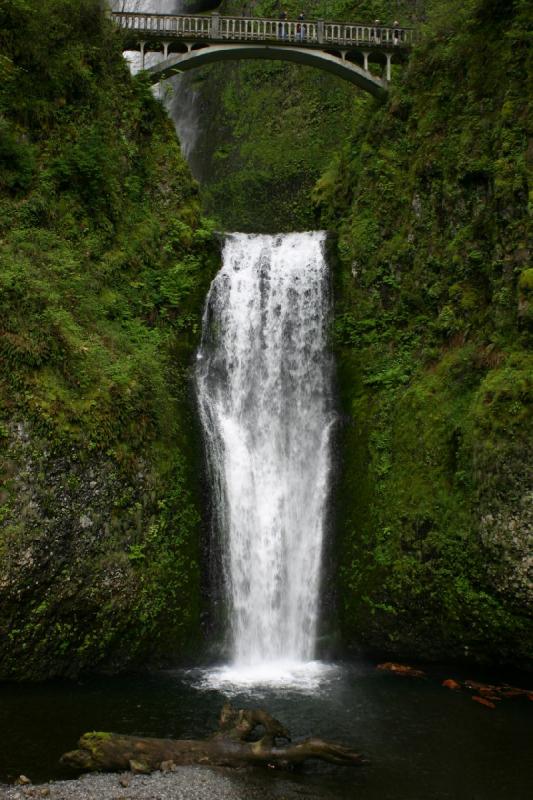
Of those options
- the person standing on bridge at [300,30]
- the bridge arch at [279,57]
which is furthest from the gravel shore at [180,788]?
the person standing on bridge at [300,30]

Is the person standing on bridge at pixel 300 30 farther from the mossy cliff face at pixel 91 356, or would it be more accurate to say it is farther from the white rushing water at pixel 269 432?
the white rushing water at pixel 269 432

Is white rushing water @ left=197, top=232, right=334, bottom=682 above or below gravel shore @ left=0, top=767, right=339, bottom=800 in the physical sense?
above

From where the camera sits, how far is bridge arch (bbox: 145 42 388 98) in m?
19.4

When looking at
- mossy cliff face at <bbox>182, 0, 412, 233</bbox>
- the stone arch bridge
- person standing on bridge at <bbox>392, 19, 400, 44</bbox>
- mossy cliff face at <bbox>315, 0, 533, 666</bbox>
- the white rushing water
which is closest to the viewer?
mossy cliff face at <bbox>315, 0, 533, 666</bbox>

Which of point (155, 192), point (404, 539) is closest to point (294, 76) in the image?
point (155, 192)

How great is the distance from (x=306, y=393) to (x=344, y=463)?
2091 millimetres

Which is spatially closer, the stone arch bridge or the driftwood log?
the driftwood log

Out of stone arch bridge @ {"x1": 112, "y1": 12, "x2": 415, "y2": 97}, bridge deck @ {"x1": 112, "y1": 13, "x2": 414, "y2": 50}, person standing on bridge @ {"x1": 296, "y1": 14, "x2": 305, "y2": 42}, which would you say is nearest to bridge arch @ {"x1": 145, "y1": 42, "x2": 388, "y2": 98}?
stone arch bridge @ {"x1": 112, "y1": 12, "x2": 415, "y2": 97}

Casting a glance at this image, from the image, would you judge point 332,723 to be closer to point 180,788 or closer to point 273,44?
point 180,788

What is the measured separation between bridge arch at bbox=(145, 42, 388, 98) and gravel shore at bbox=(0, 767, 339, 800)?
1837 centimetres

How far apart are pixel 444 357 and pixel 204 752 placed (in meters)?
8.96

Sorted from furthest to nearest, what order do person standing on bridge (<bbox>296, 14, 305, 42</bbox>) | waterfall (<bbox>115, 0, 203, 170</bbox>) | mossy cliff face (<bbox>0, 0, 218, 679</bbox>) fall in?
waterfall (<bbox>115, 0, 203, 170</bbox>) → person standing on bridge (<bbox>296, 14, 305, 42</bbox>) → mossy cliff face (<bbox>0, 0, 218, 679</bbox>)

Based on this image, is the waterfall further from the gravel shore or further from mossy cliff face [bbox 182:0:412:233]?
the gravel shore

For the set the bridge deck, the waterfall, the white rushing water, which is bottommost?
the white rushing water
